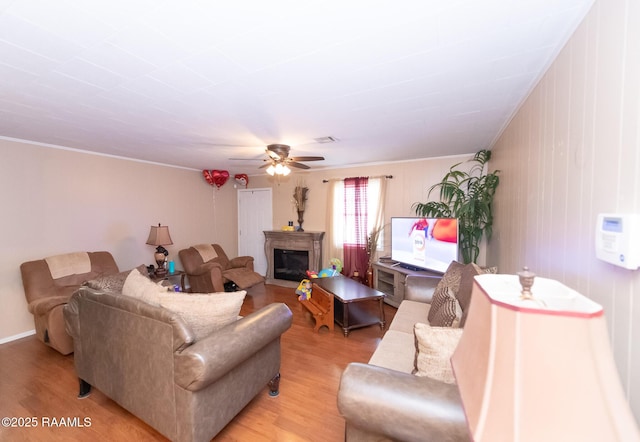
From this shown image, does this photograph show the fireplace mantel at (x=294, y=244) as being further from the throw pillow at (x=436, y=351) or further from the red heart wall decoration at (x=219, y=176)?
the throw pillow at (x=436, y=351)

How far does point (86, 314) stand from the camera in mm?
1879

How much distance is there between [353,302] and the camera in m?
3.37

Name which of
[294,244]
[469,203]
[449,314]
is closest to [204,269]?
[294,244]

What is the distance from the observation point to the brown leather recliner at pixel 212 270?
401cm

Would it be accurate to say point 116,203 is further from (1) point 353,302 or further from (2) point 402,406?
(2) point 402,406

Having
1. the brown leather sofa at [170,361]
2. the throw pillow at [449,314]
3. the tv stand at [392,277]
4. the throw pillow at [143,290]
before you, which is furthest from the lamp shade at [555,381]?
the tv stand at [392,277]

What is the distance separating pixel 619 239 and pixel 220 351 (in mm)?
1736

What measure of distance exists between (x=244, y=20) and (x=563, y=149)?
5.48 ft

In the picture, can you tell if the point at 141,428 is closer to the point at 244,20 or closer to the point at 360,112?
the point at 244,20

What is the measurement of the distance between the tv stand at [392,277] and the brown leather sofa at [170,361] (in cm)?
224

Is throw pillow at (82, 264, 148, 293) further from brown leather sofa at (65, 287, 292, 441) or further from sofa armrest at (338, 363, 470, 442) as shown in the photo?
sofa armrest at (338, 363, 470, 442)

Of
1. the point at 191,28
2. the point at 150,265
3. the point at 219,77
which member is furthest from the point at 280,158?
the point at 150,265

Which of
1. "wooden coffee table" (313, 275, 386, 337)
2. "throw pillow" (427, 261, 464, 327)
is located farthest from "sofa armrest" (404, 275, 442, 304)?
"throw pillow" (427, 261, 464, 327)

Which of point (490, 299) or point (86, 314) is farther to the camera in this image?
point (86, 314)
